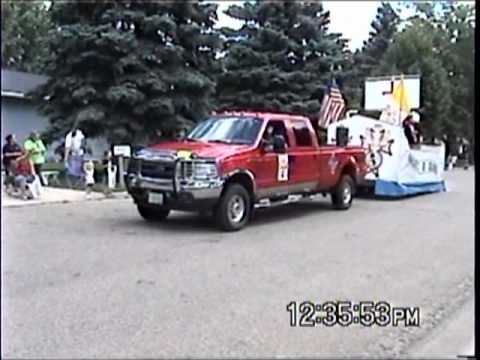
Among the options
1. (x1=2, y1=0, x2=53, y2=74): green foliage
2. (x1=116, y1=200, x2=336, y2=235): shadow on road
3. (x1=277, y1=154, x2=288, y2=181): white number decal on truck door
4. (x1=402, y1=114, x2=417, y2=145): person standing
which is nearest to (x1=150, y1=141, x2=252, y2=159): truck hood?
(x1=277, y1=154, x2=288, y2=181): white number decal on truck door

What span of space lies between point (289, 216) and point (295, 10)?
9.53 ft

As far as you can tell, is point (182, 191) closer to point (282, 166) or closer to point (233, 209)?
point (233, 209)

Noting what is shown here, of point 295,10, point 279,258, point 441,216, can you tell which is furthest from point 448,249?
point 295,10

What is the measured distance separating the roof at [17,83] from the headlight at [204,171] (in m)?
2.77

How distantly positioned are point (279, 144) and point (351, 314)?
2.52m

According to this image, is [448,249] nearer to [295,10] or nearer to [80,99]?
[295,10]

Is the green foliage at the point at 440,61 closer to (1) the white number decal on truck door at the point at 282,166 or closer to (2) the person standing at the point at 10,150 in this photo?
(2) the person standing at the point at 10,150

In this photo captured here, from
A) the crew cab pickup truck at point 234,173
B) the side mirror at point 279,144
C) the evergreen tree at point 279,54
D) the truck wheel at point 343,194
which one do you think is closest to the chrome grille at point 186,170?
the crew cab pickup truck at point 234,173

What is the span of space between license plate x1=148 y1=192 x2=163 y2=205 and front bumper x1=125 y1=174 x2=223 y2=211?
2 cm

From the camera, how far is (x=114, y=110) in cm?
131

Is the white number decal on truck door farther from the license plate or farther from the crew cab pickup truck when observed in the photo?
the license plate

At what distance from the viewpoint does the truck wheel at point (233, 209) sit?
3.69 meters

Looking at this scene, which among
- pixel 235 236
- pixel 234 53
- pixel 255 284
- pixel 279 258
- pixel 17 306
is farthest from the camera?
pixel 235 236

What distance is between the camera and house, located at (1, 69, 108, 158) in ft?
2.46
